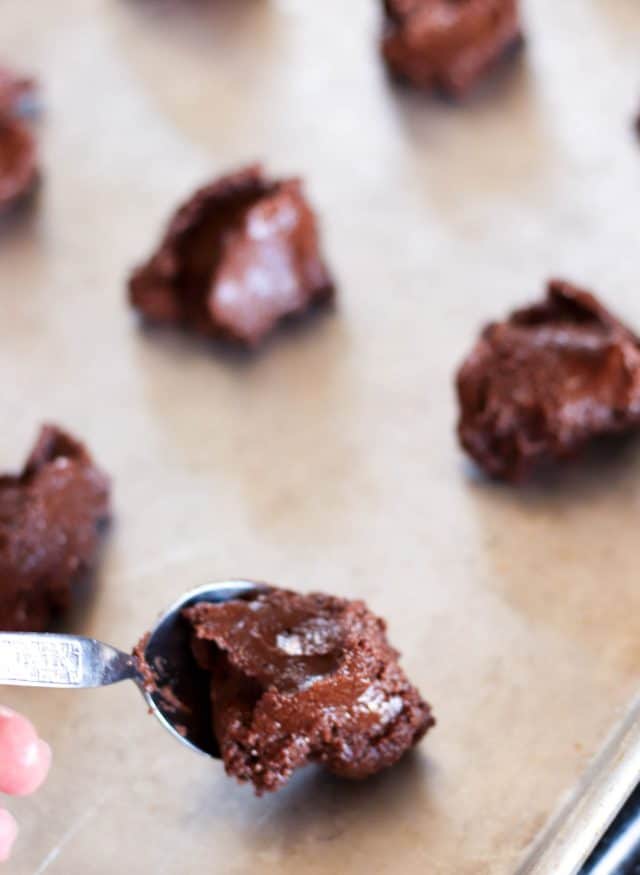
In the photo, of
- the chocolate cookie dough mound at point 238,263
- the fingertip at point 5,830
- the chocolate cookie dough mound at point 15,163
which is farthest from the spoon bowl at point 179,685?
the chocolate cookie dough mound at point 15,163

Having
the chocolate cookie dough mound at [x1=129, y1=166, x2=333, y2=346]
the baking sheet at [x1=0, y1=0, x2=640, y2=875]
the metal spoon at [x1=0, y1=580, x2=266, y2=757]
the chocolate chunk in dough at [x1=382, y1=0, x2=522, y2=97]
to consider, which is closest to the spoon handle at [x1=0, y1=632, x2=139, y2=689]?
the metal spoon at [x1=0, y1=580, x2=266, y2=757]

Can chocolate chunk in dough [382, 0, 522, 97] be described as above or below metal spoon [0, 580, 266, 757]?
above

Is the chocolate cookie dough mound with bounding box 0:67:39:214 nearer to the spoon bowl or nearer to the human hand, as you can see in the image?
the spoon bowl

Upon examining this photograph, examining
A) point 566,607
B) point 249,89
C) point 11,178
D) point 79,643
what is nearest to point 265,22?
point 249,89

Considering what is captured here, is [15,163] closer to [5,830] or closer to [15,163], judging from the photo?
[15,163]

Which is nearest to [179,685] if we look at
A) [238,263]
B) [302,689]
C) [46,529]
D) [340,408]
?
[302,689]

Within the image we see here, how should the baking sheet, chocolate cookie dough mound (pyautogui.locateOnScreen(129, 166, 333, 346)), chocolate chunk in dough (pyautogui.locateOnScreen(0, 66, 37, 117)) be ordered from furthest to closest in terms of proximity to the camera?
chocolate chunk in dough (pyautogui.locateOnScreen(0, 66, 37, 117))
chocolate cookie dough mound (pyautogui.locateOnScreen(129, 166, 333, 346))
the baking sheet

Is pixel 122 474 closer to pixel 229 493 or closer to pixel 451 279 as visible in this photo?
pixel 229 493
